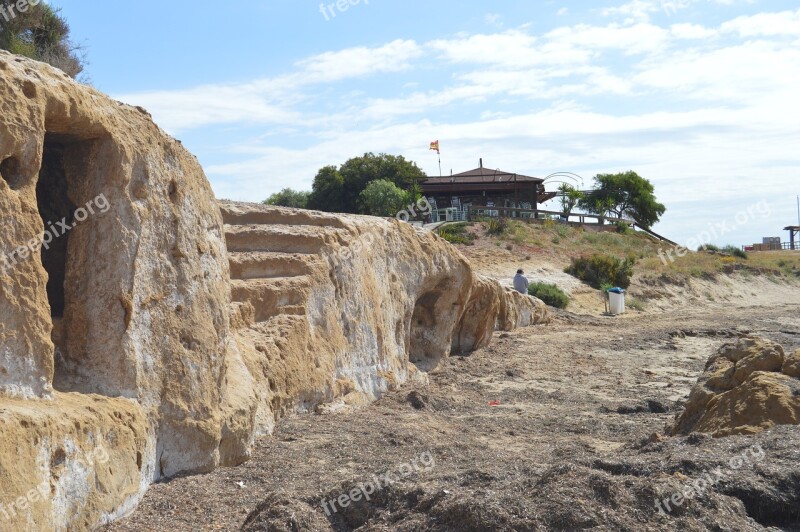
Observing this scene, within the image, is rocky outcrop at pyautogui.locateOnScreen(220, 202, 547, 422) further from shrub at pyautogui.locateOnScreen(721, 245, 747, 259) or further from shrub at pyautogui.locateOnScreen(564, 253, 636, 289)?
shrub at pyautogui.locateOnScreen(721, 245, 747, 259)

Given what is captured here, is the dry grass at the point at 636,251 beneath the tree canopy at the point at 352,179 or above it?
beneath

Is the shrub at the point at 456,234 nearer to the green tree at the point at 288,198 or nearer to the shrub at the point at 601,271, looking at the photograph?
the shrub at the point at 601,271

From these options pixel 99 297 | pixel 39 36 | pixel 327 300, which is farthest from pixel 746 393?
pixel 39 36

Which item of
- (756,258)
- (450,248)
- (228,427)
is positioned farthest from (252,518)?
(756,258)

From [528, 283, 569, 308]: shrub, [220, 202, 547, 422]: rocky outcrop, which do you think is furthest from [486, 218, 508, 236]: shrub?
[220, 202, 547, 422]: rocky outcrop

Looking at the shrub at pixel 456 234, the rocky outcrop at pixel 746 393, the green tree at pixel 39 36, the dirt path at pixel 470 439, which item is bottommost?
the dirt path at pixel 470 439

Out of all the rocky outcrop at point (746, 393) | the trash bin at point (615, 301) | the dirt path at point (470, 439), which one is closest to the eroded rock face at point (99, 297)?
the dirt path at point (470, 439)

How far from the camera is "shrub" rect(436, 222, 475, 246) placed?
31.5 meters

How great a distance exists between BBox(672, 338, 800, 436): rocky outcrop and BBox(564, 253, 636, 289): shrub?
65.9 ft

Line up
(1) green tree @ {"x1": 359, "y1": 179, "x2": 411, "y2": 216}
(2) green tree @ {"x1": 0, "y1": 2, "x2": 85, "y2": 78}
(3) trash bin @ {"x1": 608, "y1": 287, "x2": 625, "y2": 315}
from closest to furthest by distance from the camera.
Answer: (2) green tree @ {"x1": 0, "y1": 2, "x2": 85, "y2": 78} < (3) trash bin @ {"x1": 608, "y1": 287, "x2": 625, "y2": 315} < (1) green tree @ {"x1": 359, "y1": 179, "x2": 411, "y2": 216}

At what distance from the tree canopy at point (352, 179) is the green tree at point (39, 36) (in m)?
20.6

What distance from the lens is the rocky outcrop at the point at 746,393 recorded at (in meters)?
7.00

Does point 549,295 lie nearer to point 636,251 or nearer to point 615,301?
point 615,301

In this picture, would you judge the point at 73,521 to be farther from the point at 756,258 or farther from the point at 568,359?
the point at 756,258
